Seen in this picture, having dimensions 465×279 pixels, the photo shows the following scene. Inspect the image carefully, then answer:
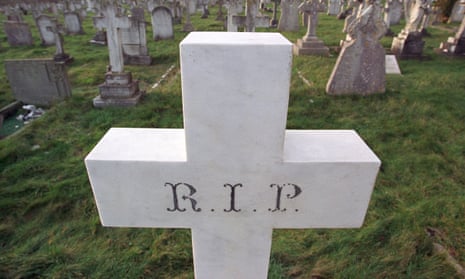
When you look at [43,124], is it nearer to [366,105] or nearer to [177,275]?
[177,275]

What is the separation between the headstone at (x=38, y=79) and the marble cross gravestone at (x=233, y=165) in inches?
192

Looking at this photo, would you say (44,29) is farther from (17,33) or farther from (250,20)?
(250,20)

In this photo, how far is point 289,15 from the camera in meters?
11.5

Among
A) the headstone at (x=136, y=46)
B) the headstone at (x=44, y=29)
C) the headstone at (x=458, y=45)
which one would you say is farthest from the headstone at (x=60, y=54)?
the headstone at (x=458, y=45)

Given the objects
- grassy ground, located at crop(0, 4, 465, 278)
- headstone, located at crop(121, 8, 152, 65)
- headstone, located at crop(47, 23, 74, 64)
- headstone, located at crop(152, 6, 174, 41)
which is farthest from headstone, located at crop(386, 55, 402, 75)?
headstone, located at crop(47, 23, 74, 64)

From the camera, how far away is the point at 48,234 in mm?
2396

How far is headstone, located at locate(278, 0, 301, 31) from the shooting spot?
36.5 feet

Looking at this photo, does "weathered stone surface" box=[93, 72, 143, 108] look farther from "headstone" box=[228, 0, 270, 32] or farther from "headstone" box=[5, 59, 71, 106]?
"headstone" box=[228, 0, 270, 32]

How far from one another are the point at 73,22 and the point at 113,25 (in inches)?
332

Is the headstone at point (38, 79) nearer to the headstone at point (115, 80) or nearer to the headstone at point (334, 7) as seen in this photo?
the headstone at point (115, 80)

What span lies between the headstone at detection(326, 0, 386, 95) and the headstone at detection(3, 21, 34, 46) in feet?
33.3

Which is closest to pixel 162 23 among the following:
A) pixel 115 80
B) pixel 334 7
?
pixel 115 80

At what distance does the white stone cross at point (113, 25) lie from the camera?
4.85 m

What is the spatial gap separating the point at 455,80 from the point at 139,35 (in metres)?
7.34
